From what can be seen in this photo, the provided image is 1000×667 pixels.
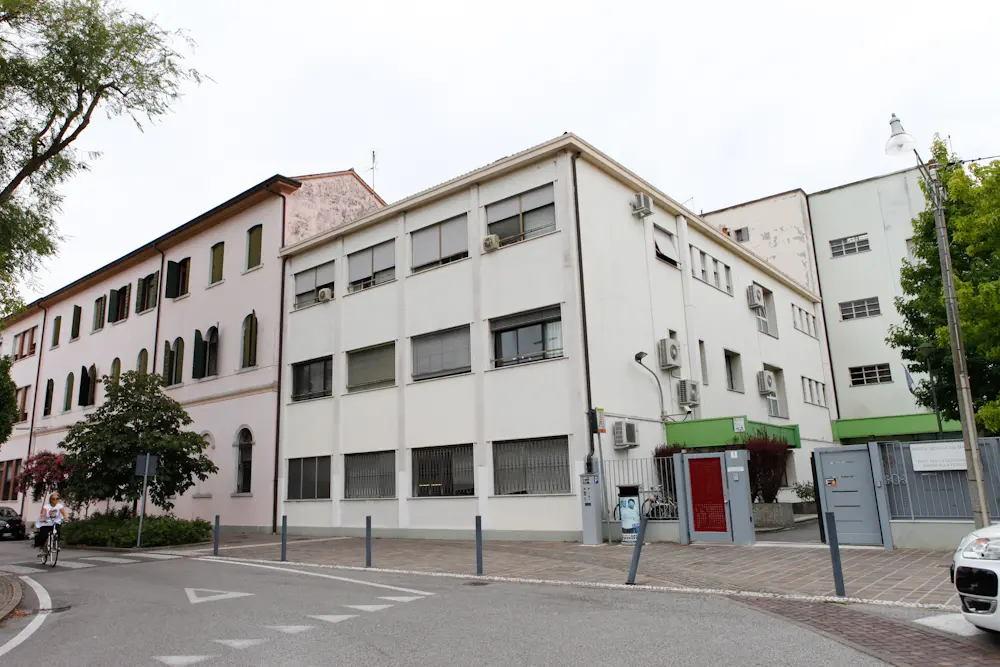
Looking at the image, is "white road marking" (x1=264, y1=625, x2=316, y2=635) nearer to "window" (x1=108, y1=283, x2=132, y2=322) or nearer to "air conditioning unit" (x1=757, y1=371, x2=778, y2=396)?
"air conditioning unit" (x1=757, y1=371, x2=778, y2=396)

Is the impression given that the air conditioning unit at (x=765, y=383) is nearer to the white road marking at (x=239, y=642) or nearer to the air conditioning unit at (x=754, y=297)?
the air conditioning unit at (x=754, y=297)

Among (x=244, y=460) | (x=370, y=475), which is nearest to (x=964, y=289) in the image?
(x=370, y=475)

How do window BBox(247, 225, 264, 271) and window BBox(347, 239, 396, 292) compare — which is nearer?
window BBox(347, 239, 396, 292)

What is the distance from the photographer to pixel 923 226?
20766 millimetres

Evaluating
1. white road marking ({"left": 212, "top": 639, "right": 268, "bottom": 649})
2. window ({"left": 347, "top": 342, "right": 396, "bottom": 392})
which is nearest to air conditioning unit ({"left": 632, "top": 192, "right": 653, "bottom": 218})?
window ({"left": 347, "top": 342, "right": 396, "bottom": 392})

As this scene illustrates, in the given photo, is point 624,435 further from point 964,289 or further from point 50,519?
point 50,519

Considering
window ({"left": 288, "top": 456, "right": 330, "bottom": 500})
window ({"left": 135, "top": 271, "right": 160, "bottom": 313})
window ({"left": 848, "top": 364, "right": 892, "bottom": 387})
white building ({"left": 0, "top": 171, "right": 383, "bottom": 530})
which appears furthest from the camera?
window ({"left": 848, "top": 364, "right": 892, "bottom": 387})

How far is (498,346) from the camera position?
→ 62.5ft

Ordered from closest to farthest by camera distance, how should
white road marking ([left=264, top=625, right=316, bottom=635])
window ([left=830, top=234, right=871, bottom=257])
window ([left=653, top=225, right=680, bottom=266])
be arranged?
white road marking ([left=264, top=625, right=316, bottom=635]) → window ([left=653, top=225, right=680, bottom=266]) → window ([left=830, top=234, right=871, bottom=257])

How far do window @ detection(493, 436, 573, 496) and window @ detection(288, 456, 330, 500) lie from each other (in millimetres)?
6972

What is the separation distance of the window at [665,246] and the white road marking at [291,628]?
54.1ft

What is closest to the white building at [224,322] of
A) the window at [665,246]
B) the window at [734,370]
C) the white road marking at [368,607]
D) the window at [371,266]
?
the window at [371,266]

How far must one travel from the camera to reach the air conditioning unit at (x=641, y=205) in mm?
20406

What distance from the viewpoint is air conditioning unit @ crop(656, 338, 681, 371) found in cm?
1959
